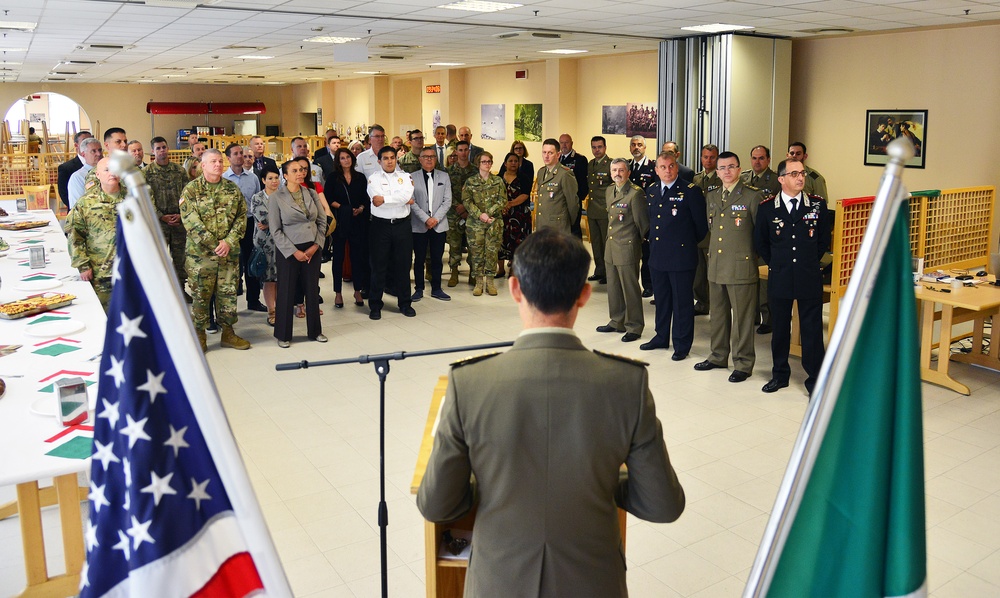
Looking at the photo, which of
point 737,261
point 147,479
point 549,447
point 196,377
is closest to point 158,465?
point 147,479

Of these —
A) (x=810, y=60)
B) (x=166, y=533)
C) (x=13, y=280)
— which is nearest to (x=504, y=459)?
(x=166, y=533)

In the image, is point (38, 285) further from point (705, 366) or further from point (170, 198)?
point (705, 366)

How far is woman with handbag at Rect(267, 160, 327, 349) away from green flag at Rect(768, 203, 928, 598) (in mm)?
5923

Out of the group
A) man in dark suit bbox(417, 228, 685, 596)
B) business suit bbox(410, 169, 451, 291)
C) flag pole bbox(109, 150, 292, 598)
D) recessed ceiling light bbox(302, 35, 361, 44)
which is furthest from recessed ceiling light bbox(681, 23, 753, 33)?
flag pole bbox(109, 150, 292, 598)

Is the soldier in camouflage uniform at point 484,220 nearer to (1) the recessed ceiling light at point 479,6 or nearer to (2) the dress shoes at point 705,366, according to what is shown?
(1) the recessed ceiling light at point 479,6

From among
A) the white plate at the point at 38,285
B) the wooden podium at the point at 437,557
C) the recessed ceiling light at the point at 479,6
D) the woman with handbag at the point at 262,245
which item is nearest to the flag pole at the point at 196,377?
the wooden podium at the point at 437,557

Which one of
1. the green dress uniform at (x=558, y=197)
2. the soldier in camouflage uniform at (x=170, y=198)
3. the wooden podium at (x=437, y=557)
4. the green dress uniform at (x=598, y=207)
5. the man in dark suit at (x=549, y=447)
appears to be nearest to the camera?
the man in dark suit at (x=549, y=447)

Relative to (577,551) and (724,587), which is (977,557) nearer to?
(724,587)

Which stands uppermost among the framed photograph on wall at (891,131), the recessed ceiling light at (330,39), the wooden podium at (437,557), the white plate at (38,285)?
the recessed ceiling light at (330,39)

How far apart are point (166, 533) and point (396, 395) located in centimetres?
443

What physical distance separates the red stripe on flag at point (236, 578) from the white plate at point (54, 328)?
10.3 feet

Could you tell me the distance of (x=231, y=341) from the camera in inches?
287

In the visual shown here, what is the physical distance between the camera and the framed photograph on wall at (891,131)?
34.9ft

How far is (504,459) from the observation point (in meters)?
1.88
